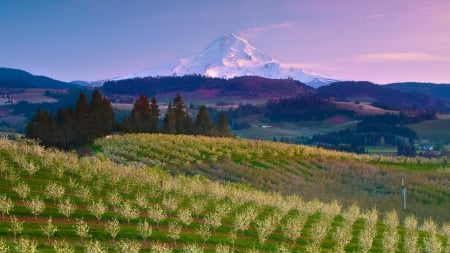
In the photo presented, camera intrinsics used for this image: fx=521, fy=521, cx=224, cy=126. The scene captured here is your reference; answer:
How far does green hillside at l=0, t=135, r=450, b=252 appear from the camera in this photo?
29.7 meters

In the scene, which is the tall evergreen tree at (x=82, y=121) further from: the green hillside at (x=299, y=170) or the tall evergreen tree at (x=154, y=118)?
the green hillside at (x=299, y=170)

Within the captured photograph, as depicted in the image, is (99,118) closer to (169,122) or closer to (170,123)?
(169,122)

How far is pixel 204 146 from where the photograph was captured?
85500mm

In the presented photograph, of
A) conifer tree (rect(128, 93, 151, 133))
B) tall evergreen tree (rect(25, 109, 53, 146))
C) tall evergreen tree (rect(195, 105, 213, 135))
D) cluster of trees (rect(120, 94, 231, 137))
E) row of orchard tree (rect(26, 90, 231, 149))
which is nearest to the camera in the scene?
tall evergreen tree (rect(25, 109, 53, 146))

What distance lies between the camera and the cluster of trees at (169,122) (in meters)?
124

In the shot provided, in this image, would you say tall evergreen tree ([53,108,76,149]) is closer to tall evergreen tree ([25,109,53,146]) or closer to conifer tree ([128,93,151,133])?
tall evergreen tree ([25,109,53,146])

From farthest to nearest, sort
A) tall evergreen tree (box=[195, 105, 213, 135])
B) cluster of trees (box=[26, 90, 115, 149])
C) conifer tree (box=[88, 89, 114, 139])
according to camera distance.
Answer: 1. tall evergreen tree (box=[195, 105, 213, 135])
2. conifer tree (box=[88, 89, 114, 139])
3. cluster of trees (box=[26, 90, 115, 149])

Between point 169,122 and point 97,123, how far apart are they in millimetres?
17344

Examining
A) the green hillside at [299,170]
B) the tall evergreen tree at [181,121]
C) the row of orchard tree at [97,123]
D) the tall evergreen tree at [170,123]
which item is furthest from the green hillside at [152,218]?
the tall evergreen tree at [181,121]

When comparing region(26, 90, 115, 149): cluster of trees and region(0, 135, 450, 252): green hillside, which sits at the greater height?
region(26, 90, 115, 149): cluster of trees

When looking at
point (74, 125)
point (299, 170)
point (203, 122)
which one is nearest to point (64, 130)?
point (74, 125)

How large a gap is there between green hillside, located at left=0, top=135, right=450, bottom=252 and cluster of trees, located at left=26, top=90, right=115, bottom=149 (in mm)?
52723

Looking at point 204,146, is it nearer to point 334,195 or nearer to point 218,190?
point 334,195

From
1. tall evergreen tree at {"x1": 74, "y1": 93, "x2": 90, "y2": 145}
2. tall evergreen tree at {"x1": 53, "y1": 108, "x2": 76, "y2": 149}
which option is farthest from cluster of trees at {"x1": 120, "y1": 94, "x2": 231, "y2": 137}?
tall evergreen tree at {"x1": 53, "y1": 108, "x2": 76, "y2": 149}
